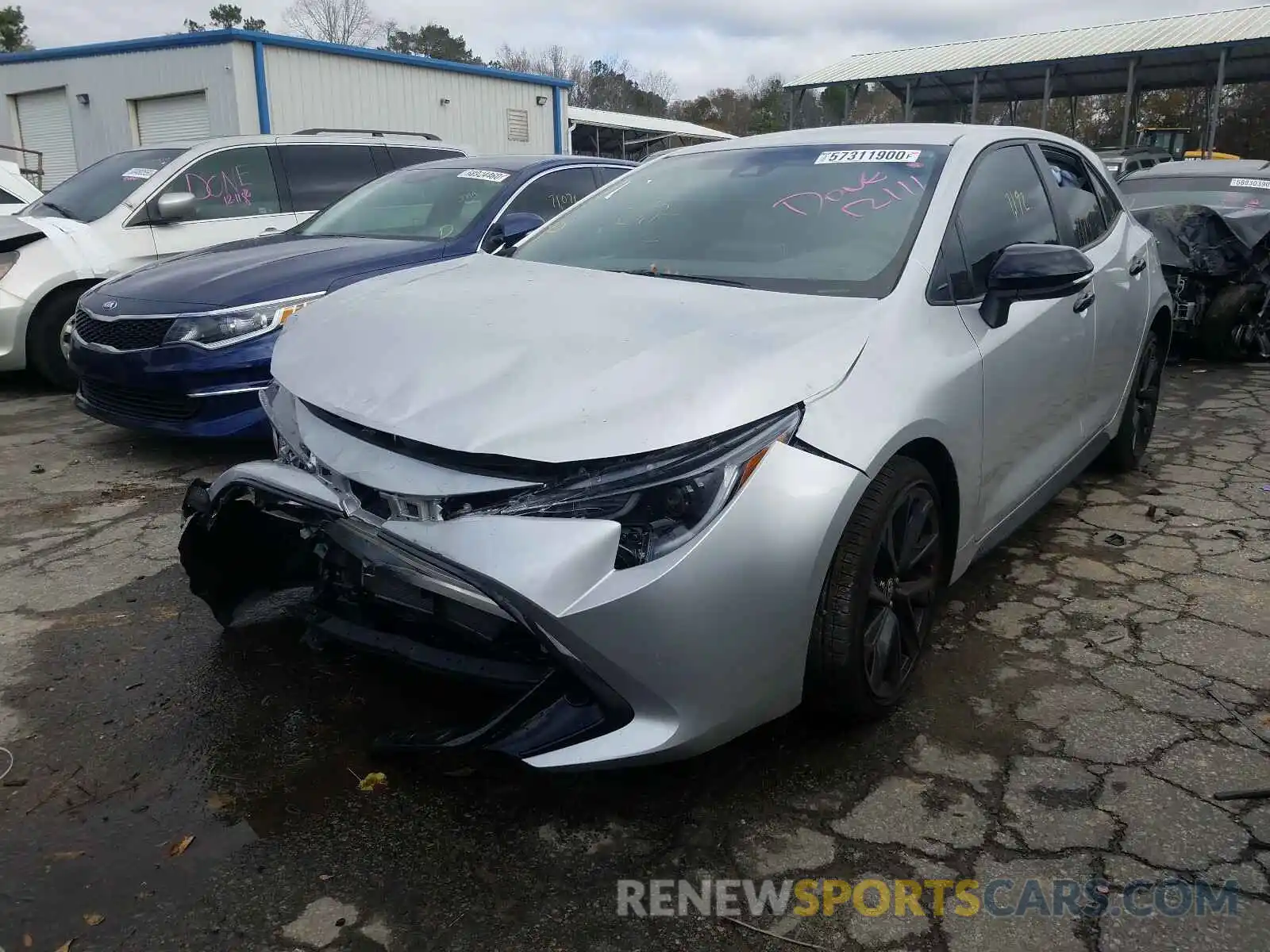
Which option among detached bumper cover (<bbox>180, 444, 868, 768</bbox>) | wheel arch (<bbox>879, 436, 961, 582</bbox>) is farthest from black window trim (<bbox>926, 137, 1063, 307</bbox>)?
detached bumper cover (<bbox>180, 444, 868, 768</bbox>)

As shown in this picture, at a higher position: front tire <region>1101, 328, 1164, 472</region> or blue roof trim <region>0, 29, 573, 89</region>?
blue roof trim <region>0, 29, 573, 89</region>

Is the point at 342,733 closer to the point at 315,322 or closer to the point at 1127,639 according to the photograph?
the point at 315,322

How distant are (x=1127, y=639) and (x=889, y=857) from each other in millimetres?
1488

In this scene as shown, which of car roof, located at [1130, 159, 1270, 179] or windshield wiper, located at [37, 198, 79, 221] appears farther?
car roof, located at [1130, 159, 1270, 179]

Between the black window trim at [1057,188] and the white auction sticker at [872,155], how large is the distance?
0.83 meters

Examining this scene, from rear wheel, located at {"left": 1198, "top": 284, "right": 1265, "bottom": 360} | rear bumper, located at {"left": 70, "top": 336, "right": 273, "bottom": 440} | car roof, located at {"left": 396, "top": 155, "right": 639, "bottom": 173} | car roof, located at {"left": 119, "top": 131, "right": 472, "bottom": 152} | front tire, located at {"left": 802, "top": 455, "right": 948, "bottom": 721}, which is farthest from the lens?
rear wheel, located at {"left": 1198, "top": 284, "right": 1265, "bottom": 360}

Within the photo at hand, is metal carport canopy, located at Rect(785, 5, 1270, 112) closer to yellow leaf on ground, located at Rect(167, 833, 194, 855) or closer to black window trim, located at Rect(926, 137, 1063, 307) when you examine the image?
black window trim, located at Rect(926, 137, 1063, 307)

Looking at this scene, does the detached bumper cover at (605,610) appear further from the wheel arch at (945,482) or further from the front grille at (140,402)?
the front grille at (140,402)

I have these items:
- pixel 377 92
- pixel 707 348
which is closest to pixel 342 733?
pixel 707 348

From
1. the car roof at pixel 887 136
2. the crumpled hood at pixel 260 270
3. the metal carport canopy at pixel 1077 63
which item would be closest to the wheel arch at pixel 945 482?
the car roof at pixel 887 136

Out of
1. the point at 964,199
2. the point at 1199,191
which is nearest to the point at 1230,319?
the point at 1199,191

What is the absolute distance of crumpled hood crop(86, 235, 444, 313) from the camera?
4754 millimetres

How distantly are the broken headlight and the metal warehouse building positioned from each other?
45.3 feet

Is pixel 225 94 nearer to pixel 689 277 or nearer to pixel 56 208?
pixel 56 208
